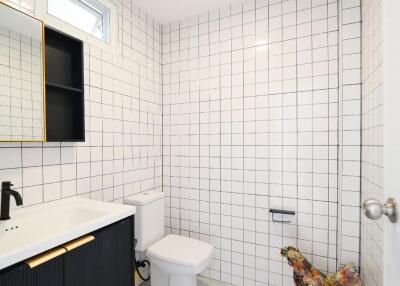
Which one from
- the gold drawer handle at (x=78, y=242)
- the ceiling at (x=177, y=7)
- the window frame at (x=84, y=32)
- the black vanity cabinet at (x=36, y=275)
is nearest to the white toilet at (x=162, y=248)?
the gold drawer handle at (x=78, y=242)

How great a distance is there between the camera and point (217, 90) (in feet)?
6.87

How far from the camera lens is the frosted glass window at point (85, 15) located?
5.07ft

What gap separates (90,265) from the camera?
1.09 m

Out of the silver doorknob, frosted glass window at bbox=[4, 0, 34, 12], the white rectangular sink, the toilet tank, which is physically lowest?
the toilet tank

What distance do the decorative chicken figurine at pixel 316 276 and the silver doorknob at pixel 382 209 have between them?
114cm

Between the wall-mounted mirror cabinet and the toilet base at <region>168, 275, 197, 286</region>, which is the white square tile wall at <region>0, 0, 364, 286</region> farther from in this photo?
the toilet base at <region>168, 275, 197, 286</region>

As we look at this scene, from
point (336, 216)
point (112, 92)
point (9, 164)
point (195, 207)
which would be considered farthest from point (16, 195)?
point (336, 216)

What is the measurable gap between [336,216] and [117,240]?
1.54 m

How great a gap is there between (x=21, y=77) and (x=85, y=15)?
805 mm

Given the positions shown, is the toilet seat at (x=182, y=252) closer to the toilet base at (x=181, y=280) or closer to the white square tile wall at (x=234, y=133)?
the toilet base at (x=181, y=280)

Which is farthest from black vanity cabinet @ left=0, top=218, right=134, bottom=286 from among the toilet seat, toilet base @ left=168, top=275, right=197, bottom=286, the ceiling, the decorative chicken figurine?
the ceiling

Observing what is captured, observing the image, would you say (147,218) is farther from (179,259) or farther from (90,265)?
(90,265)

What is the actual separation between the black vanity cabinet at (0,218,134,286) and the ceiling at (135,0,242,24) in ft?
5.90

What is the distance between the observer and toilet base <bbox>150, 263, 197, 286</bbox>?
168 centimetres
